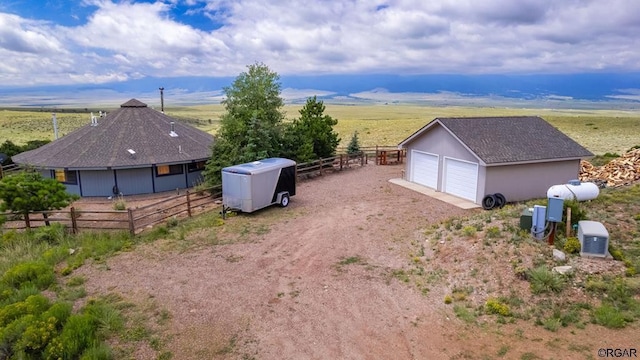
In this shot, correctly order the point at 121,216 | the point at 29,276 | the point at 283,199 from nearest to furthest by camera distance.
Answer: the point at 29,276 → the point at 121,216 → the point at 283,199

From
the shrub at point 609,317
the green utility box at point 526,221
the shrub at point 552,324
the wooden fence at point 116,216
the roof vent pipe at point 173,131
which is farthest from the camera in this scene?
the roof vent pipe at point 173,131

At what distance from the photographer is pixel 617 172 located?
23172mm

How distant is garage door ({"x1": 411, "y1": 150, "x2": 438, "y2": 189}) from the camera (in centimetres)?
2203

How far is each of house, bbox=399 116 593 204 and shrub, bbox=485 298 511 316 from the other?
1015 centimetres

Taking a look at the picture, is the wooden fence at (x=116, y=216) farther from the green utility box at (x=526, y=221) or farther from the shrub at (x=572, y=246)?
the shrub at (x=572, y=246)

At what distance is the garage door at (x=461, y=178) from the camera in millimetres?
19438

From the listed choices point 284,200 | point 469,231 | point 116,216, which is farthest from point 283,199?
point 469,231

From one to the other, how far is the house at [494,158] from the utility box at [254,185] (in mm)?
8143

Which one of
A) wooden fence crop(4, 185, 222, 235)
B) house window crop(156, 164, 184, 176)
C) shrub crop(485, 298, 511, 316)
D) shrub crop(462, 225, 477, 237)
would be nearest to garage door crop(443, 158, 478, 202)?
shrub crop(462, 225, 477, 237)

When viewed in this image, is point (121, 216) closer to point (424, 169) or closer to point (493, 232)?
point (493, 232)

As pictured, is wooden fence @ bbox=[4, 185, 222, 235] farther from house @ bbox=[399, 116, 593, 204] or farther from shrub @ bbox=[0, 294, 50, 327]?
house @ bbox=[399, 116, 593, 204]

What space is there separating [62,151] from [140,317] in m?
18.7

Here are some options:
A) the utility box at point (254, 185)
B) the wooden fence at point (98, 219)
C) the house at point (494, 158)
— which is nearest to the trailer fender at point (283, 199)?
the utility box at point (254, 185)

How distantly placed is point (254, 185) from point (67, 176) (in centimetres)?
1283
